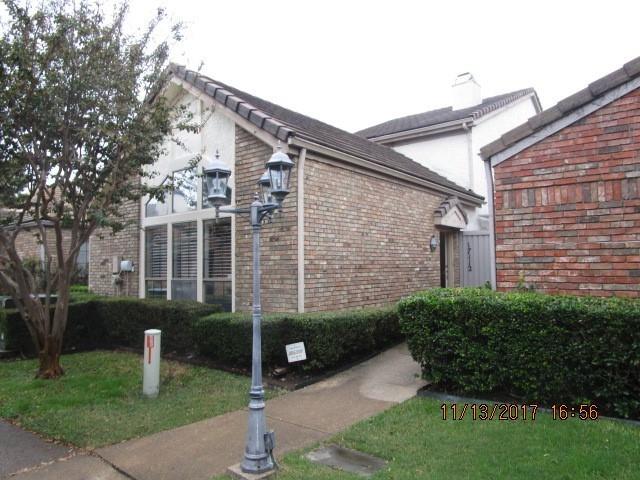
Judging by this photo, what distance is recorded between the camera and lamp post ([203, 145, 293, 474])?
4113mm

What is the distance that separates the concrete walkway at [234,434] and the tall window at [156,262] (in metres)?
5.52

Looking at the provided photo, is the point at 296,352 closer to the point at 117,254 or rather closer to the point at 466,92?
the point at 117,254

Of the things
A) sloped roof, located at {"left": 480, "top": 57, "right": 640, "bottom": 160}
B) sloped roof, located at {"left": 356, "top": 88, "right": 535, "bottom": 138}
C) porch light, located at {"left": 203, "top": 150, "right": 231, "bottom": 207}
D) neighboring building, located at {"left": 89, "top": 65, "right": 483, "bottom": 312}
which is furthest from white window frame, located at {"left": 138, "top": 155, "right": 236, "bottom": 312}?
sloped roof, located at {"left": 356, "top": 88, "right": 535, "bottom": 138}

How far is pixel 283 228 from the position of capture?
8.41 metres

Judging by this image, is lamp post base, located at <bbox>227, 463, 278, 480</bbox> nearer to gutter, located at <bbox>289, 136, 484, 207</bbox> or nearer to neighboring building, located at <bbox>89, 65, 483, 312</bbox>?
neighboring building, located at <bbox>89, 65, 483, 312</bbox>

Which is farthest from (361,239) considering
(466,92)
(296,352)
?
(466,92)

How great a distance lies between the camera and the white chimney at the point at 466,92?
19.0 meters

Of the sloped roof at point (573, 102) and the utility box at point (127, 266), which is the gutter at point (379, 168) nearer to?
the sloped roof at point (573, 102)

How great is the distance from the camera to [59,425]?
18.3ft

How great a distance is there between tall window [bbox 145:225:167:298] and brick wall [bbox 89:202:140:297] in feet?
1.11

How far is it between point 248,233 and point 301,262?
1.44m

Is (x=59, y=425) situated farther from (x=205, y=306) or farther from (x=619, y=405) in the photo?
(x=619, y=405)

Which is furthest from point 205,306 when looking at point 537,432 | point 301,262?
point 537,432

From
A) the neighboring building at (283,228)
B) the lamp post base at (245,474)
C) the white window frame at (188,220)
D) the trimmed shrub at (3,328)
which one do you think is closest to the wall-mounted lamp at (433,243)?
the neighboring building at (283,228)
